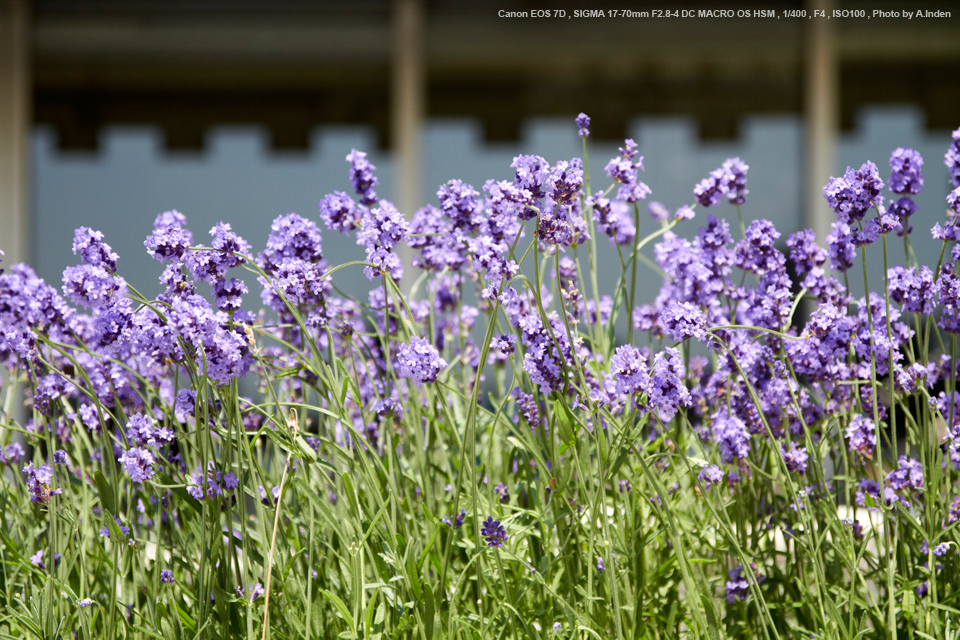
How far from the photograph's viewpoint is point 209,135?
4559mm

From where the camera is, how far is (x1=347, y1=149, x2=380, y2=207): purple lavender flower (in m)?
1.45

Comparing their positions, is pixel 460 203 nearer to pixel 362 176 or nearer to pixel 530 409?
pixel 362 176

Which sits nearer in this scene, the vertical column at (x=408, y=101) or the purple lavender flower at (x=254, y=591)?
the purple lavender flower at (x=254, y=591)

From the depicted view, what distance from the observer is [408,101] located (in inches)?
173

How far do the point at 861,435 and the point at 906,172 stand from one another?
0.43 metres

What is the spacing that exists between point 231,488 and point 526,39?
386 cm

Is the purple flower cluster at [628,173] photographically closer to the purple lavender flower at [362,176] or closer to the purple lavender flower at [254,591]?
the purple lavender flower at [362,176]

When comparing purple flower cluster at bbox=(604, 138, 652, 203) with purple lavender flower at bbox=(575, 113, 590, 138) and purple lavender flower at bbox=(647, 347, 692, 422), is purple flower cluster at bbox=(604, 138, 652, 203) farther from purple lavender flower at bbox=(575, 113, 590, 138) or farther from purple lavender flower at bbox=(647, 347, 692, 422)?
purple lavender flower at bbox=(647, 347, 692, 422)

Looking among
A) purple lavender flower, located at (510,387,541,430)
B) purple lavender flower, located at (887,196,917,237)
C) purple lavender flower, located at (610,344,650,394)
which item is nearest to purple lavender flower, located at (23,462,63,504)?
purple lavender flower, located at (510,387,541,430)

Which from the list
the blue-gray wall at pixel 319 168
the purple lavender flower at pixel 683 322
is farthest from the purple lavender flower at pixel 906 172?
the blue-gray wall at pixel 319 168

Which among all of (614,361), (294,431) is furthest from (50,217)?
(614,361)

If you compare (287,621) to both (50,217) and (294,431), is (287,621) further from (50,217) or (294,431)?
(50,217)

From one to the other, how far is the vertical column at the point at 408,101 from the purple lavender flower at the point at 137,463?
3267 millimetres

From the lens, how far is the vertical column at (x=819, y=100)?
440 cm
